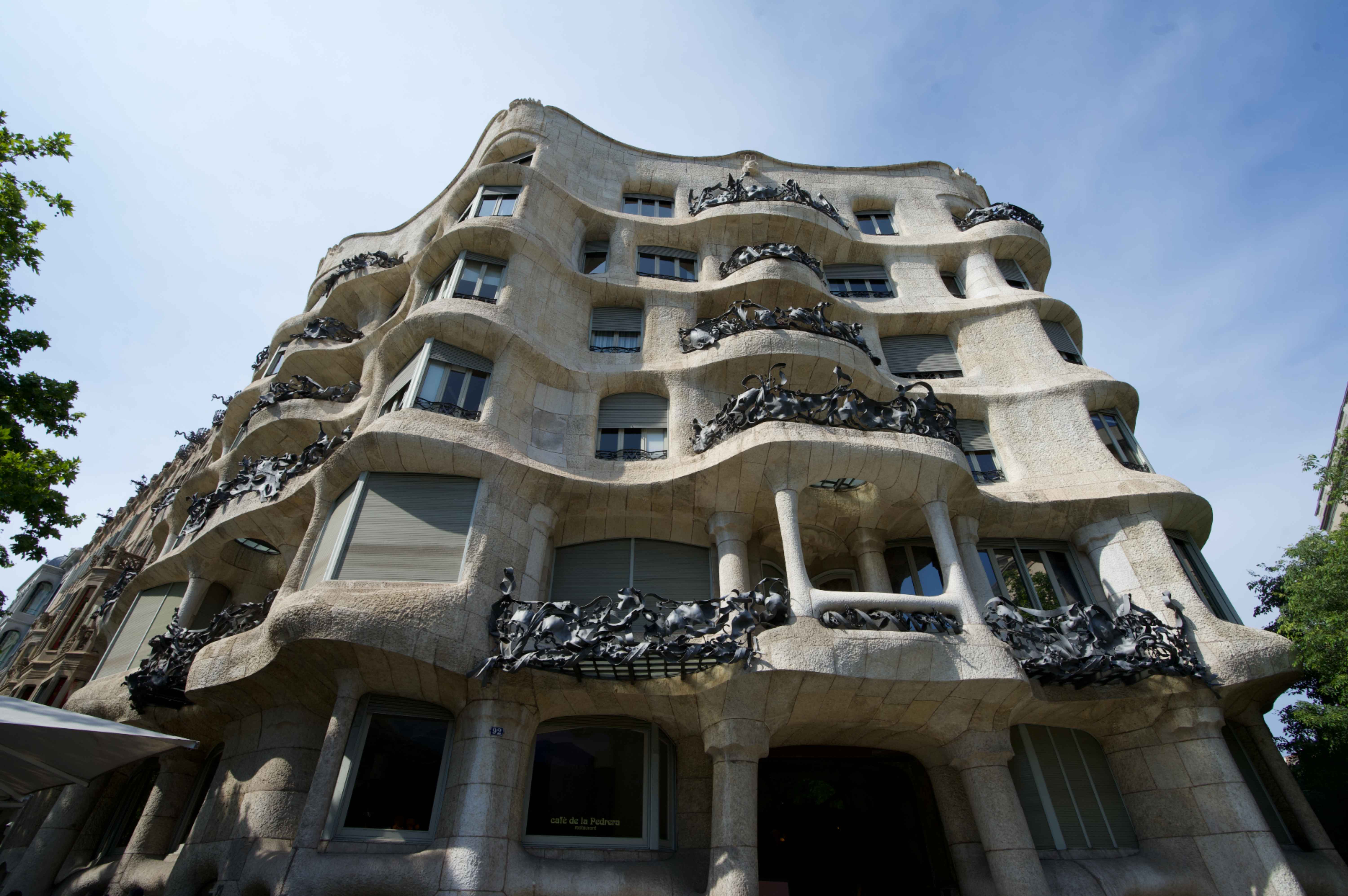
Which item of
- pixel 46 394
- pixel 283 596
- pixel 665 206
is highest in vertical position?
pixel 665 206

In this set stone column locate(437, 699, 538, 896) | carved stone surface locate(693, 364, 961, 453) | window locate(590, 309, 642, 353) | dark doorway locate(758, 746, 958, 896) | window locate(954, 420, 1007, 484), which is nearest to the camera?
stone column locate(437, 699, 538, 896)

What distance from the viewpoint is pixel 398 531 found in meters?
12.0

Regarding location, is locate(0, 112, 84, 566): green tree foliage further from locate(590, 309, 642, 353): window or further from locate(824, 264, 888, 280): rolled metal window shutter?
locate(824, 264, 888, 280): rolled metal window shutter

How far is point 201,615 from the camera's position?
54.8 feet

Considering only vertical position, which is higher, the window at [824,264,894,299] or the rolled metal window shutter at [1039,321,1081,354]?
the window at [824,264,894,299]

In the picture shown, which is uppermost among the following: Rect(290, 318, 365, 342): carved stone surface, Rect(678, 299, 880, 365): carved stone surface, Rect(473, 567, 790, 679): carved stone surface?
Rect(290, 318, 365, 342): carved stone surface

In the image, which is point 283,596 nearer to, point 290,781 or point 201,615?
point 290,781

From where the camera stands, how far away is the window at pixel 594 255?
1948cm

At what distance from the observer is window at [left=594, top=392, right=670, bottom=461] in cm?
1452

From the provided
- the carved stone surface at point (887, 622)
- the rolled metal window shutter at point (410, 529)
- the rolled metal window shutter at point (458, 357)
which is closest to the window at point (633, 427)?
the rolled metal window shutter at point (458, 357)

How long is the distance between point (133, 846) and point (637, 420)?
13110 millimetres

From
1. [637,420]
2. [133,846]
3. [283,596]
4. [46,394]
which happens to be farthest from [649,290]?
[133,846]

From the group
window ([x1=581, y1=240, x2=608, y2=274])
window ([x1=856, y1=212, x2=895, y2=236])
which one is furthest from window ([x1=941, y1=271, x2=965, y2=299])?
window ([x1=581, y1=240, x2=608, y2=274])

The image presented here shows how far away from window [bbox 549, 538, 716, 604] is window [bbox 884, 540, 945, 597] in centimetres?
401
